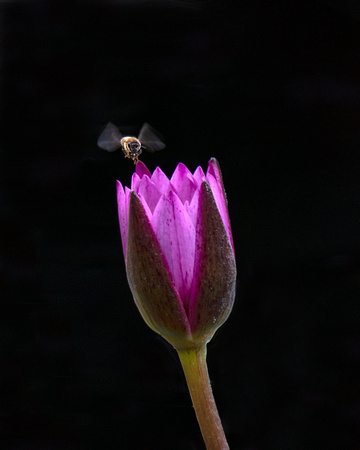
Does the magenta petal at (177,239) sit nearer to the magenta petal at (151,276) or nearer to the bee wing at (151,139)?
the magenta petal at (151,276)

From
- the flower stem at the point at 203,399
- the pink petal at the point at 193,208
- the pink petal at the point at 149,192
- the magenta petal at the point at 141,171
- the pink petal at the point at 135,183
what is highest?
the magenta petal at the point at 141,171

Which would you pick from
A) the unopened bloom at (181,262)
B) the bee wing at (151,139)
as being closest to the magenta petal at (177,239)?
the unopened bloom at (181,262)

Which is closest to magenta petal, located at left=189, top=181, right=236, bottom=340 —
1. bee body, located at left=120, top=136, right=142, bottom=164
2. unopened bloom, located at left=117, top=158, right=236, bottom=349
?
unopened bloom, located at left=117, top=158, right=236, bottom=349

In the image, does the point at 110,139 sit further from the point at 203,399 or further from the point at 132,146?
the point at 203,399

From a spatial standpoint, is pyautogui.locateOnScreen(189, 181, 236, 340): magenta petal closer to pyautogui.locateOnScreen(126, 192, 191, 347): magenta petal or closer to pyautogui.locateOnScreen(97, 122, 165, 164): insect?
pyautogui.locateOnScreen(126, 192, 191, 347): magenta petal

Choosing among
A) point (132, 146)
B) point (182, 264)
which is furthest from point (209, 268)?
point (132, 146)

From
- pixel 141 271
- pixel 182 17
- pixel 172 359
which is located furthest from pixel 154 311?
pixel 182 17

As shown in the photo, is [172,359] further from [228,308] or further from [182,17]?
[182,17]

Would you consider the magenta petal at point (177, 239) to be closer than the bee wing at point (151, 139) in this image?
Yes
